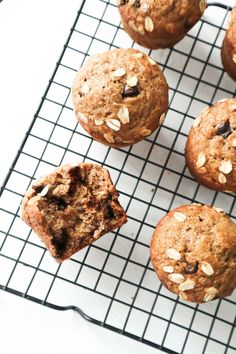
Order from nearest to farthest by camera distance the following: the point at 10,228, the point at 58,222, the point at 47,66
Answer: the point at 58,222 < the point at 10,228 < the point at 47,66

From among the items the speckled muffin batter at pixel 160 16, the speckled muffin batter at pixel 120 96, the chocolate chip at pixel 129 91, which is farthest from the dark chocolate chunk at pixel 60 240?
the speckled muffin batter at pixel 160 16

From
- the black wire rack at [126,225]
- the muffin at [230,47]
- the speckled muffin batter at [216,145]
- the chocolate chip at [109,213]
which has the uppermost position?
the muffin at [230,47]

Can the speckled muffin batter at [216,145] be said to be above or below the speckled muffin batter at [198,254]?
above

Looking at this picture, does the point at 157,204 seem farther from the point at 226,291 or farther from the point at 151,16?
the point at 151,16

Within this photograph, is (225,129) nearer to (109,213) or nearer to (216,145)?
(216,145)

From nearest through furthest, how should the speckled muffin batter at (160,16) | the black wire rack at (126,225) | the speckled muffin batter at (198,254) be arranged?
the speckled muffin batter at (198,254), the speckled muffin batter at (160,16), the black wire rack at (126,225)

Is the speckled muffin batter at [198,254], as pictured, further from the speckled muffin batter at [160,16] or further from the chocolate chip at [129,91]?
the speckled muffin batter at [160,16]

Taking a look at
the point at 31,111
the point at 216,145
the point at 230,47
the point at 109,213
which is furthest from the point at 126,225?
the point at 230,47

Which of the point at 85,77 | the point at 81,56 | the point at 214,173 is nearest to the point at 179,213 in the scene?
the point at 214,173
